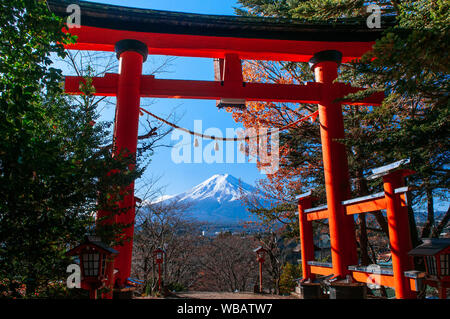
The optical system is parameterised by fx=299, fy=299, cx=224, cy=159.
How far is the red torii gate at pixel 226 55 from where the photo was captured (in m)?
4.58

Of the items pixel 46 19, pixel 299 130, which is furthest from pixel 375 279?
pixel 299 130

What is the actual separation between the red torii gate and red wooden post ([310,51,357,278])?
14mm

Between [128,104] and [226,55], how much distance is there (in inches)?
76.3

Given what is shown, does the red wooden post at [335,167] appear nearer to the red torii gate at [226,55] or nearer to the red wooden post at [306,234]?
the red torii gate at [226,55]

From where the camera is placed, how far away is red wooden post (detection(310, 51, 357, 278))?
181 inches

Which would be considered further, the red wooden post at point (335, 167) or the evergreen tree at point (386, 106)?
the red wooden post at point (335, 167)

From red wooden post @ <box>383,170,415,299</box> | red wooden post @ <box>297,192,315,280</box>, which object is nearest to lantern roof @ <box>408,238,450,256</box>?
red wooden post @ <box>383,170,415,299</box>

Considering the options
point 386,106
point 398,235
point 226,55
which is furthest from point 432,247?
point 226,55

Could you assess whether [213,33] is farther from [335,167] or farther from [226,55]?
[335,167]

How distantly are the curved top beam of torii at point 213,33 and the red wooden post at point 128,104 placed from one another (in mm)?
272

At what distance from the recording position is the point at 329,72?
5.30 meters

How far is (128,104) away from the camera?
15.0 ft

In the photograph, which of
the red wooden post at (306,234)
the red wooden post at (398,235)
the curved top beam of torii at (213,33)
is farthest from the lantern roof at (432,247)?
the curved top beam of torii at (213,33)
